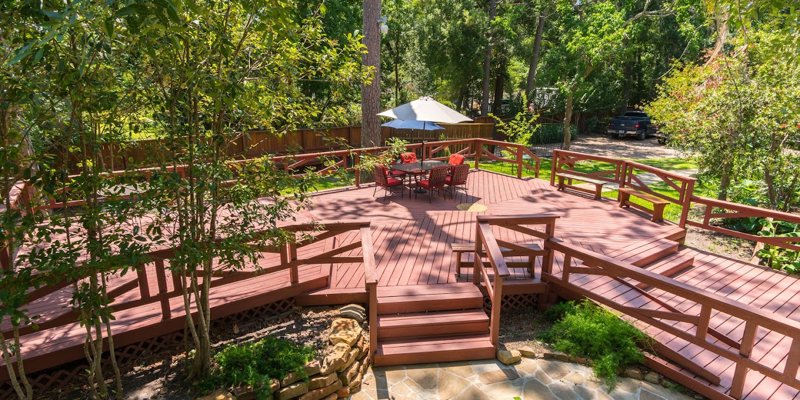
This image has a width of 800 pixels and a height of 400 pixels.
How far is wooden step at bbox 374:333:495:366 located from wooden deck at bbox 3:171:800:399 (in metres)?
0.80

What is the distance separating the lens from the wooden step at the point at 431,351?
4496 millimetres

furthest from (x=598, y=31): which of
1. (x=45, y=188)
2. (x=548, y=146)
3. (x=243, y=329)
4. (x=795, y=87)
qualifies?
(x=45, y=188)

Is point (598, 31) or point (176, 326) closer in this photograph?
point (176, 326)

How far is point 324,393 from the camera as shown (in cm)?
396

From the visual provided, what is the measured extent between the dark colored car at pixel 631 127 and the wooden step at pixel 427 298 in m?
22.1

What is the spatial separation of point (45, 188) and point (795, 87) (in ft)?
32.9

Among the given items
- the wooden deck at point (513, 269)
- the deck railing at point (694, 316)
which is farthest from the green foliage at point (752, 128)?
the deck railing at point (694, 316)

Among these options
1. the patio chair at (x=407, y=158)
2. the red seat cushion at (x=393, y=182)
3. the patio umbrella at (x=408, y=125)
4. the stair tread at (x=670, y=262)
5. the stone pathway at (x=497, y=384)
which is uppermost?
the patio umbrella at (x=408, y=125)

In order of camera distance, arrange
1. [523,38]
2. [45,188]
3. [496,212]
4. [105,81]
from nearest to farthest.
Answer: [45,188] < [105,81] < [496,212] < [523,38]

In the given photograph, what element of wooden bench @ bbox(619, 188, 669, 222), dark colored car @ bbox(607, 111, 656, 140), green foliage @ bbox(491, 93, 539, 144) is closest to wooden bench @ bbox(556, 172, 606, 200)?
wooden bench @ bbox(619, 188, 669, 222)

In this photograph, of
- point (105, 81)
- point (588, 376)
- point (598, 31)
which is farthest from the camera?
point (598, 31)

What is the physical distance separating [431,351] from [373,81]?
7.72 metres

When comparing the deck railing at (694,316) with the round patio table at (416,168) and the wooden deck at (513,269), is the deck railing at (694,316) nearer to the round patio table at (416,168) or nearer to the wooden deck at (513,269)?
the wooden deck at (513,269)

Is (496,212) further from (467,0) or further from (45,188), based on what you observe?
(467,0)
